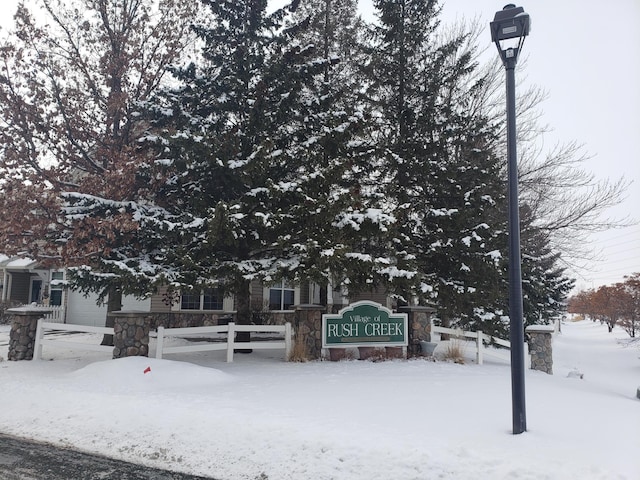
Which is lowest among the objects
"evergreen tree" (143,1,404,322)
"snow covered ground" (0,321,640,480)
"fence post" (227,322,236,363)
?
"snow covered ground" (0,321,640,480)

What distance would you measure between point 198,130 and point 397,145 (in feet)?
19.7

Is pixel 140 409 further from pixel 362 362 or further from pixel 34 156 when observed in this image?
pixel 34 156

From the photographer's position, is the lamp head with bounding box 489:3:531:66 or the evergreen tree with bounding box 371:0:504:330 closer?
the lamp head with bounding box 489:3:531:66

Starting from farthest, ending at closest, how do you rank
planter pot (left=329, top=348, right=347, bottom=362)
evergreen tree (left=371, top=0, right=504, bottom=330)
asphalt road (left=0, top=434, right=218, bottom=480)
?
1. evergreen tree (left=371, top=0, right=504, bottom=330)
2. planter pot (left=329, top=348, right=347, bottom=362)
3. asphalt road (left=0, top=434, right=218, bottom=480)

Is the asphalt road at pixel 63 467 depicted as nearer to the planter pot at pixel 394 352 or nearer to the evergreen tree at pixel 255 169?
the evergreen tree at pixel 255 169

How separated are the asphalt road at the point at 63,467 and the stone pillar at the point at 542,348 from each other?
9.77 m

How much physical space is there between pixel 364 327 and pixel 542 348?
477 cm

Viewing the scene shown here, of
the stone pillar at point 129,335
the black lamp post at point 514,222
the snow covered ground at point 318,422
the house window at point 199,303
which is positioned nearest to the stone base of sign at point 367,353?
the snow covered ground at point 318,422

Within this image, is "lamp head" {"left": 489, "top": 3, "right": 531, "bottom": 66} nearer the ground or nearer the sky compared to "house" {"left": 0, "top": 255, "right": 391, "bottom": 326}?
nearer the sky

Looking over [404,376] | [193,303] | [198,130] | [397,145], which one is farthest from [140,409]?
[193,303]

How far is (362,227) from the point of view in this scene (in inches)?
398

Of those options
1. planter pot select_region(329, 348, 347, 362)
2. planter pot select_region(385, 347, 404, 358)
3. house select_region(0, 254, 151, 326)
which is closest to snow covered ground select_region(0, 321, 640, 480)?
planter pot select_region(329, 348, 347, 362)

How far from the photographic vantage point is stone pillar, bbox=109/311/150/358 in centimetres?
925

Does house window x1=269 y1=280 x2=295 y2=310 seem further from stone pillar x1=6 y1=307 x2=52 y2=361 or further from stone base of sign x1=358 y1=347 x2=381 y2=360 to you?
stone pillar x1=6 y1=307 x2=52 y2=361
